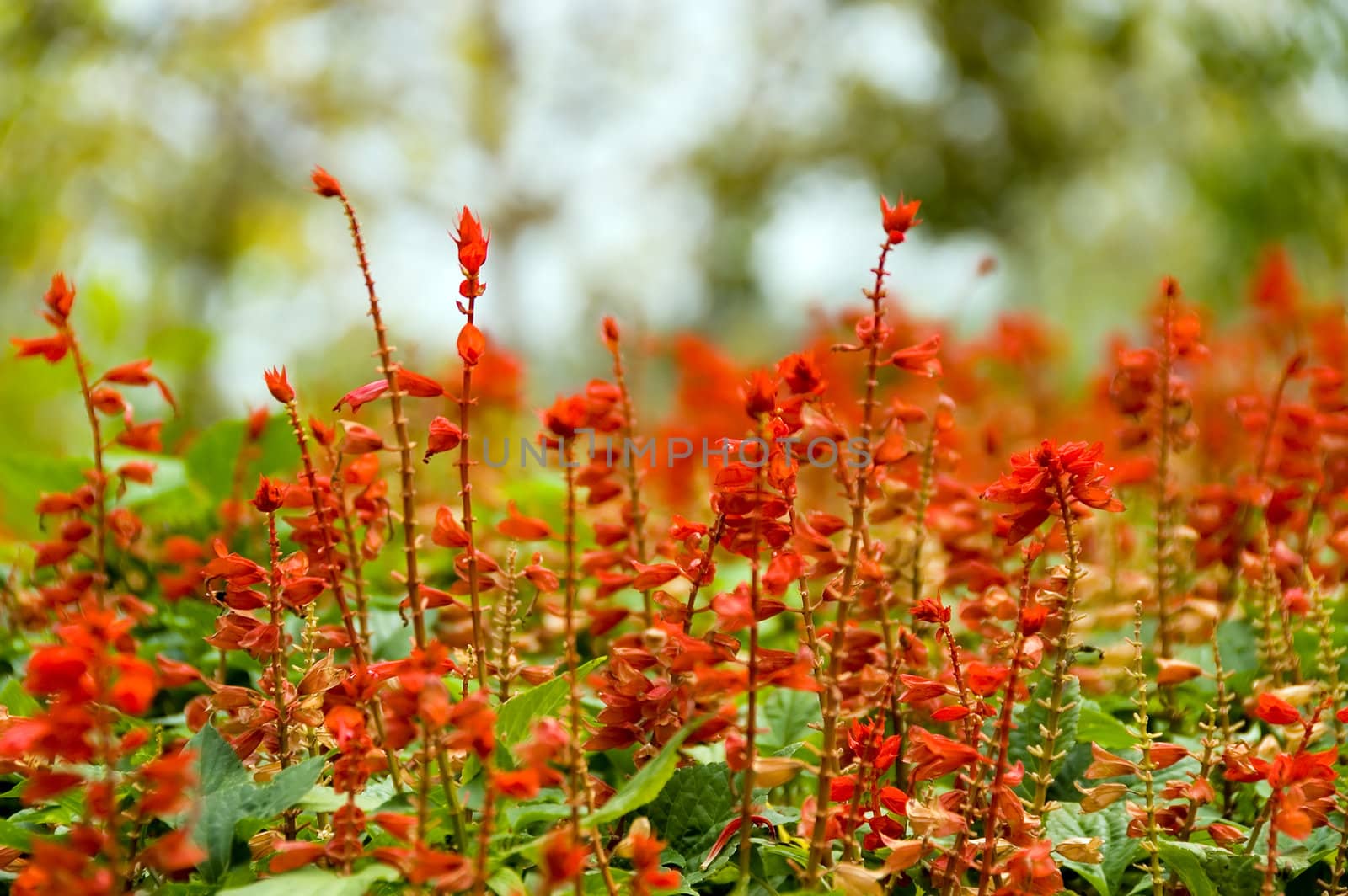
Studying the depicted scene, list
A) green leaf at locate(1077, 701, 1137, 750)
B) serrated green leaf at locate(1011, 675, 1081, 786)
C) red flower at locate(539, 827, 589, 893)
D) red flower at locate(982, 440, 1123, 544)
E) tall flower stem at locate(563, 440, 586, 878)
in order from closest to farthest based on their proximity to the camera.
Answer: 1. red flower at locate(539, 827, 589, 893)
2. tall flower stem at locate(563, 440, 586, 878)
3. red flower at locate(982, 440, 1123, 544)
4. serrated green leaf at locate(1011, 675, 1081, 786)
5. green leaf at locate(1077, 701, 1137, 750)

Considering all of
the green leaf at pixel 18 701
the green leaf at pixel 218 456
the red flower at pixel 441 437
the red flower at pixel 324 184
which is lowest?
the green leaf at pixel 18 701

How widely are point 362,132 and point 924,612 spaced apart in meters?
18.4

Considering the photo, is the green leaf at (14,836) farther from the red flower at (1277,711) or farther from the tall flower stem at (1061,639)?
the red flower at (1277,711)

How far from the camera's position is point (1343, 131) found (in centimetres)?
635

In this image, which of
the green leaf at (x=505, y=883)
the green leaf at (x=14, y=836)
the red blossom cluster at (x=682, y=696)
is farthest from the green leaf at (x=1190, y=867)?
the green leaf at (x=14, y=836)

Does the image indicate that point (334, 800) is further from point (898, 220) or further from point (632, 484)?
point (898, 220)

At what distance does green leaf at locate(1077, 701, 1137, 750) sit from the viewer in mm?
1492

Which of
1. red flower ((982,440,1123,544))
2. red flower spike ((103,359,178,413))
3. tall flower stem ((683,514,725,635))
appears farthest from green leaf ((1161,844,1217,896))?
red flower spike ((103,359,178,413))

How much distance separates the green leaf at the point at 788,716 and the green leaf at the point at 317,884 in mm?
665

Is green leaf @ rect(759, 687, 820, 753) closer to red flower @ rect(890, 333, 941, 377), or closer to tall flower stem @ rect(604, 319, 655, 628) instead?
tall flower stem @ rect(604, 319, 655, 628)

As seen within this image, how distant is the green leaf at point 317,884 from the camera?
3.01ft

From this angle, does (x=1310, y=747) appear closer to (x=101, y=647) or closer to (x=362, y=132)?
(x=101, y=647)

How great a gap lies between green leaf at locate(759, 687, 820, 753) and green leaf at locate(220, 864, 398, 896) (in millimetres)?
665

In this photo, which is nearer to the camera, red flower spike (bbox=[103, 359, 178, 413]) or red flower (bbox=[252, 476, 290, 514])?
red flower (bbox=[252, 476, 290, 514])
